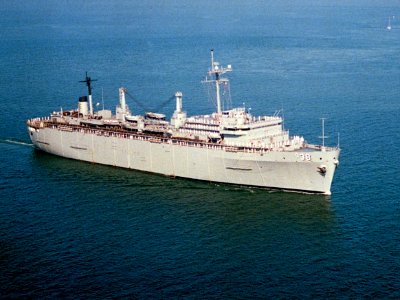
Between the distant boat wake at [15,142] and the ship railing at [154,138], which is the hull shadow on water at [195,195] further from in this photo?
the distant boat wake at [15,142]

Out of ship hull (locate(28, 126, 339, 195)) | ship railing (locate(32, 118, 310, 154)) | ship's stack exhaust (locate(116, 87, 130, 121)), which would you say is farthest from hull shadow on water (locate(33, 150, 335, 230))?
ship's stack exhaust (locate(116, 87, 130, 121))

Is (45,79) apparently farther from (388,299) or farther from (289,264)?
(388,299)

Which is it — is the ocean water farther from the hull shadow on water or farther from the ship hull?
the ship hull

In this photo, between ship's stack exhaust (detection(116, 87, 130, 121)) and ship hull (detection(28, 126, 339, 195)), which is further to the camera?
ship's stack exhaust (detection(116, 87, 130, 121))

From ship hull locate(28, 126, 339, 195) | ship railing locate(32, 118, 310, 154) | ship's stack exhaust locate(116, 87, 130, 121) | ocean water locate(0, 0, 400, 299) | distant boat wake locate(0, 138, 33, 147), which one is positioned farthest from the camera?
distant boat wake locate(0, 138, 33, 147)

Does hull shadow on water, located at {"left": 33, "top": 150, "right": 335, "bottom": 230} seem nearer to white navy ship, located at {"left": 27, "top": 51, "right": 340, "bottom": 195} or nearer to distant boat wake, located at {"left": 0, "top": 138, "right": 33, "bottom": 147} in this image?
white navy ship, located at {"left": 27, "top": 51, "right": 340, "bottom": 195}

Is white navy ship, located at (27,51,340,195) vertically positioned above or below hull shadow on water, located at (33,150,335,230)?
above

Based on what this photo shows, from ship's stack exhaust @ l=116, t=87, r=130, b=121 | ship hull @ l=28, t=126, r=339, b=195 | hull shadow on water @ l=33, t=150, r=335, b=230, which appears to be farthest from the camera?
ship's stack exhaust @ l=116, t=87, r=130, b=121

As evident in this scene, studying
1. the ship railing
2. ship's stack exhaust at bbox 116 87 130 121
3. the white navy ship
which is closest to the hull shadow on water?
the white navy ship

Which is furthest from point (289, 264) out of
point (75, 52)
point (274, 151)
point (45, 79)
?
point (75, 52)

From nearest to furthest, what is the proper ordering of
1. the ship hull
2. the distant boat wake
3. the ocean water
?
the ocean water, the ship hull, the distant boat wake
